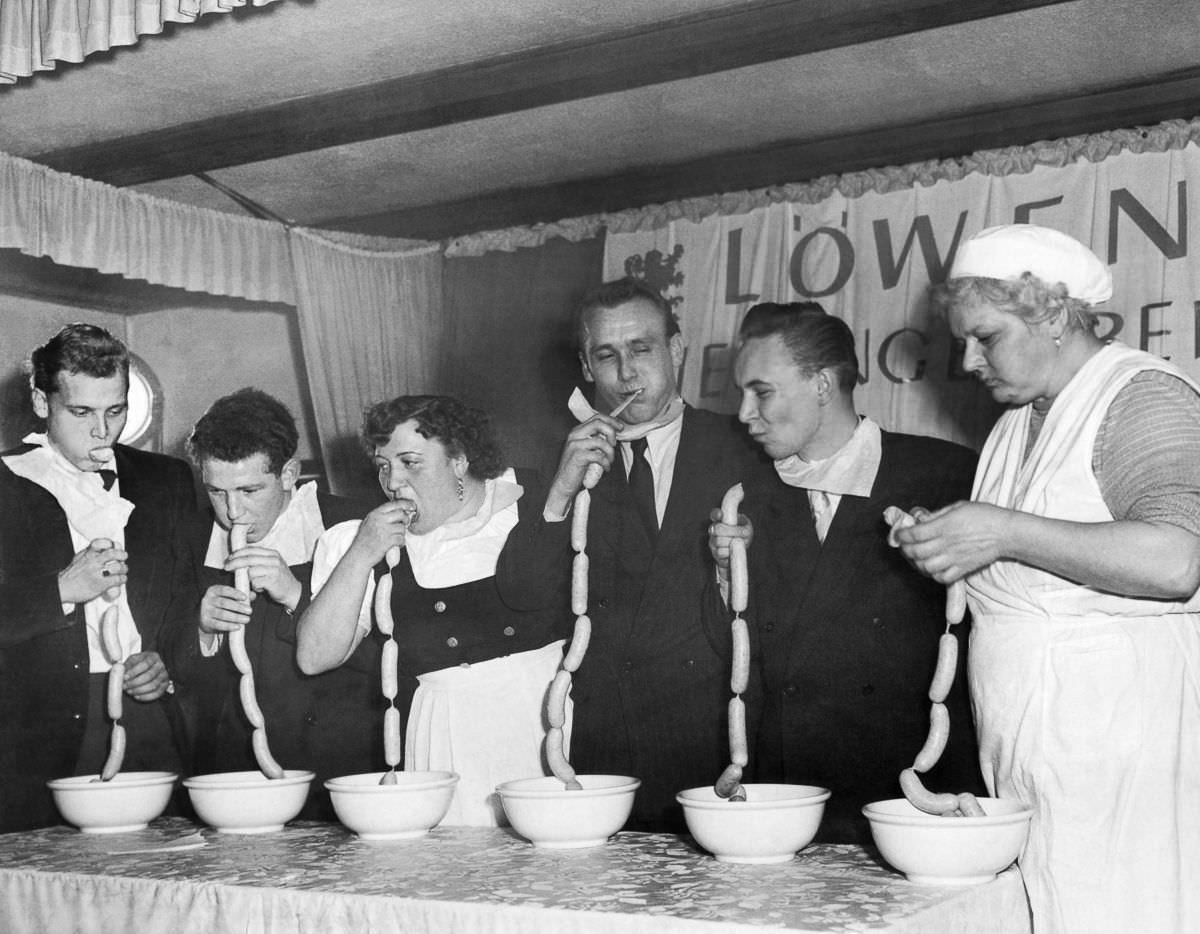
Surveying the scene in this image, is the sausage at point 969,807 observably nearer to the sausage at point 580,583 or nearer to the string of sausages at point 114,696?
the sausage at point 580,583

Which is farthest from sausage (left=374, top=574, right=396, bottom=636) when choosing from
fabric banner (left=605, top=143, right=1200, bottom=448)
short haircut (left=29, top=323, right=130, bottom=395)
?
fabric banner (left=605, top=143, right=1200, bottom=448)

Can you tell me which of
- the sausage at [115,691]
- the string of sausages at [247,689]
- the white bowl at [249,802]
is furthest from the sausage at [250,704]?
the sausage at [115,691]

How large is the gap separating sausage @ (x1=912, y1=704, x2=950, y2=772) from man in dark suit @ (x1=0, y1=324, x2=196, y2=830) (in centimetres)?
173

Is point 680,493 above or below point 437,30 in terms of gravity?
below

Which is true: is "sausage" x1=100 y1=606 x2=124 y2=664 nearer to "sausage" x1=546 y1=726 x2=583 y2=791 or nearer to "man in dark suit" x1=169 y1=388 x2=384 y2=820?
"man in dark suit" x1=169 y1=388 x2=384 y2=820

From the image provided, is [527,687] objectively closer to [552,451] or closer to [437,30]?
[552,451]

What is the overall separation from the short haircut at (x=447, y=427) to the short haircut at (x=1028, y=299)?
1.14m

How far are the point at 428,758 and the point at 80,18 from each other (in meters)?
1.51

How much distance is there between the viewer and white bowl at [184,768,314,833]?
7.82ft

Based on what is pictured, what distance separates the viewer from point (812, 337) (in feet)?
9.02

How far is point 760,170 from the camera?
3.48 meters

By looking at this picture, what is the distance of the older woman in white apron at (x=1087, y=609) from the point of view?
1.89 meters

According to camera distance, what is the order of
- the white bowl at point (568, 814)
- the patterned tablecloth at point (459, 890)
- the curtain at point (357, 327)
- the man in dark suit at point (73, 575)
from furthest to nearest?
the curtain at point (357, 327), the man in dark suit at point (73, 575), the white bowl at point (568, 814), the patterned tablecloth at point (459, 890)

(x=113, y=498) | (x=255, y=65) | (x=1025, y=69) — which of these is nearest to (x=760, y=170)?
(x=1025, y=69)
